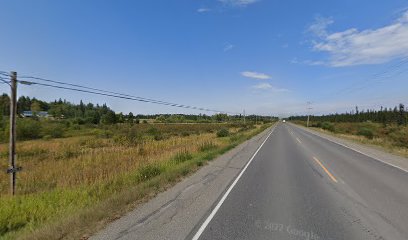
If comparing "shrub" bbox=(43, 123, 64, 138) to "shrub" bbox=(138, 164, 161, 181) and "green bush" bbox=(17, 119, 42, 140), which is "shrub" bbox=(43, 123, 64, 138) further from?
"shrub" bbox=(138, 164, 161, 181)

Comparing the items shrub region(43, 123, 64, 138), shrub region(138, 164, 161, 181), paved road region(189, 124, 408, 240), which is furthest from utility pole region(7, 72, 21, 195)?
shrub region(43, 123, 64, 138)

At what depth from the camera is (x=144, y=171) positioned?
11578 millimetres

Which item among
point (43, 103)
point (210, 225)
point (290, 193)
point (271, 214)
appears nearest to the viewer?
point (210, 225)

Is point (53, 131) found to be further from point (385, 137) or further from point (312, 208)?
point (312, 208)

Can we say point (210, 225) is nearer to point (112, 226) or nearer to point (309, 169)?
point (112, 226)

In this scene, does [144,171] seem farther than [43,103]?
No

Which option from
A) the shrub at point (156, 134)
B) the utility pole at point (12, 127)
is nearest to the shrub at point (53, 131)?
the shrub at point (156, 134)

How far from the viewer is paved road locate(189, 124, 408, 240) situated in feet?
17.5

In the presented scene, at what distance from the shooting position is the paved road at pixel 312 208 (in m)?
5.33

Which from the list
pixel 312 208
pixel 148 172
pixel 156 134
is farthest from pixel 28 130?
pixel 312 208

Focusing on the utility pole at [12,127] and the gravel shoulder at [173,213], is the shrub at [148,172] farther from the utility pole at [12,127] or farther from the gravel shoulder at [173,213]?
the utility pole at [12,127]

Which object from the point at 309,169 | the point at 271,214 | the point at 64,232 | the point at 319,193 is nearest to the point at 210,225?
the point at 271,214

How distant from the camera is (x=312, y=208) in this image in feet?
22.7

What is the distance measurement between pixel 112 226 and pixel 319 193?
19.1 feet
